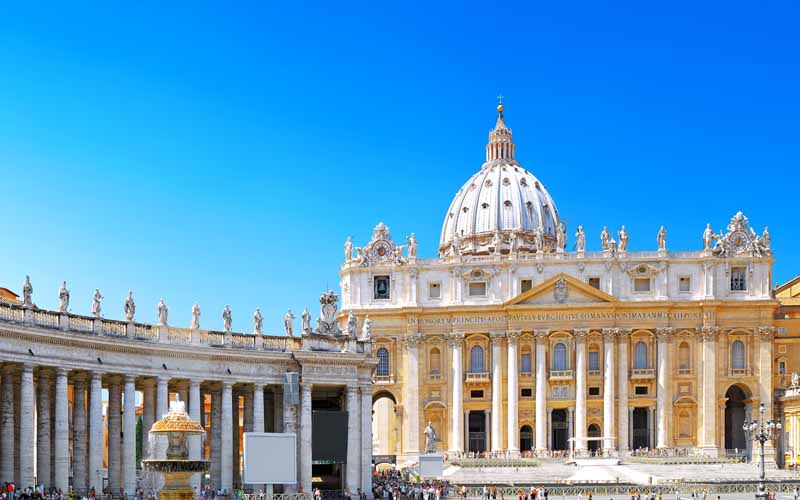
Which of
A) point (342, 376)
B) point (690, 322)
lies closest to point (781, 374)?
point (690, 322)

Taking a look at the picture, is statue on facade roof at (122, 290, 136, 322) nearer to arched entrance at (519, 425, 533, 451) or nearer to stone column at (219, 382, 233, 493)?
stone column at (219, 382, 233, 493)

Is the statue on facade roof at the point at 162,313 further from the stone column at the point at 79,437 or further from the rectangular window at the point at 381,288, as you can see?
the rectangular window at the point at 381,288

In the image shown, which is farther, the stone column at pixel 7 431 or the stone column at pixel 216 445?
the stone column at pixel 216 445

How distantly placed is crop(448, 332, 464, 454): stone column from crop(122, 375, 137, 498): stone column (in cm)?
7481

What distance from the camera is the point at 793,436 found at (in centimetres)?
12369

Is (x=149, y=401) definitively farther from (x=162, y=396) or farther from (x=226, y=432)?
(x=226, y=432)

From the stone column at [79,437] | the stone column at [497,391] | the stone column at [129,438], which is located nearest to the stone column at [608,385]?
the stone column at [497,391]

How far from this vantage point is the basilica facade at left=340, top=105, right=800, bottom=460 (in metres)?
133

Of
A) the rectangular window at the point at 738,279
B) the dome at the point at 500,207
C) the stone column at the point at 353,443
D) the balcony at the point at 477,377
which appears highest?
the dome at the point at 500,207

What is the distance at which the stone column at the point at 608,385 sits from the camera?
5202 inches

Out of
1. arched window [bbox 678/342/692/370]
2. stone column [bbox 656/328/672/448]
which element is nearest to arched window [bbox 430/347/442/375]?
stone column [bbox 656/328/672/448]

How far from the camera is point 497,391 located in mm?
134500

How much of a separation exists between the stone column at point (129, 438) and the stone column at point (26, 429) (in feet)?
22.7

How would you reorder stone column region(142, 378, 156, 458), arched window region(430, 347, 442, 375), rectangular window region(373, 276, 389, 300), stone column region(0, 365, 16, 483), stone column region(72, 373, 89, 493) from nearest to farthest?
stone column region(0, 365, 16, 483), stone column region(72, 373, 89, 493), stone column region(142, 378, 156, 458), arched window region(430, 347, 442, 375), rectangular window region(373, 276, 389, 300)
